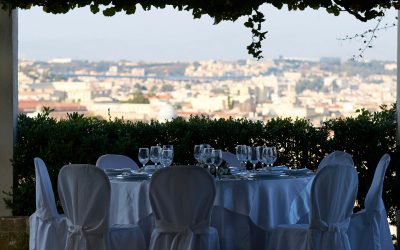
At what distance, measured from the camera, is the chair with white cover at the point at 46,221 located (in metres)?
5.63

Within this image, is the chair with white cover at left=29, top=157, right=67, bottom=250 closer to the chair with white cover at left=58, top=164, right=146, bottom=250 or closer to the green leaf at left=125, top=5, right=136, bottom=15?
the chair with white cover at left=58, top=164, right=146, bottom=250

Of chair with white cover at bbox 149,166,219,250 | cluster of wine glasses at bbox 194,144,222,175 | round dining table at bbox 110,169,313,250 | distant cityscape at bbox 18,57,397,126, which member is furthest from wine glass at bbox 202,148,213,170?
distant cityscape at bbox 18,57,397,126

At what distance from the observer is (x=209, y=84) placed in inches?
468

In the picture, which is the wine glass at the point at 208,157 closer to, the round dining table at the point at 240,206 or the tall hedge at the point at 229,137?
the round dining table at the point at 240,206

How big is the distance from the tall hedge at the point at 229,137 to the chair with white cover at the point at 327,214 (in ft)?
8.53

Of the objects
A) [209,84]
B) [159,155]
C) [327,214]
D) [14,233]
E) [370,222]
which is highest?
[209,84]

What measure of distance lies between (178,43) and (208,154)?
23.4 feet

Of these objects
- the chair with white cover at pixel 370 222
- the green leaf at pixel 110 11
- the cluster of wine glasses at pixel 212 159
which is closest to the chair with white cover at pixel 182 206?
the cluster of wine glasses at pixel 212 159

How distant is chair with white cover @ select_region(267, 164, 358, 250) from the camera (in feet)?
17.1

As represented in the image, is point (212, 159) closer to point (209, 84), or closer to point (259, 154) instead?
point (259, 154)

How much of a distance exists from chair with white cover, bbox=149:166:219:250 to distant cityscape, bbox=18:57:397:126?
14.9 ft

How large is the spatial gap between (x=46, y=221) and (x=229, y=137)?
2719 mm

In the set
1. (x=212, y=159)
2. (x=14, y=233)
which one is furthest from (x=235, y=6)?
(x=14, y=233)

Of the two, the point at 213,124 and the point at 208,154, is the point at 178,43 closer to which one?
the point at 213,124
